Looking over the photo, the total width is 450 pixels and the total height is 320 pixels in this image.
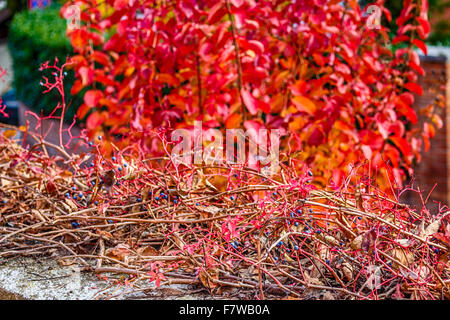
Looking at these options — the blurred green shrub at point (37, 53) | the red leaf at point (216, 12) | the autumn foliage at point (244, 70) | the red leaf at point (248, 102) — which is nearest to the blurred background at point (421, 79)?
the blurred green shrub at point (37, 53)

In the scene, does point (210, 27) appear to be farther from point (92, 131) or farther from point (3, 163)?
point (3, 163)

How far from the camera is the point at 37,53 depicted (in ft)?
22.3

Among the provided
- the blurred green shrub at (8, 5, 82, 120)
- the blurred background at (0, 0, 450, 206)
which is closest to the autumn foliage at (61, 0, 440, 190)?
the blurred background at (0, 0, 450, 206)

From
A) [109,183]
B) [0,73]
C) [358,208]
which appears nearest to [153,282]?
[109,183]

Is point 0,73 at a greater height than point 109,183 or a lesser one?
greater

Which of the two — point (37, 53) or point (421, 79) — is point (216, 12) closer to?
point (421, 79)

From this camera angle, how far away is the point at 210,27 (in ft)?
6.75

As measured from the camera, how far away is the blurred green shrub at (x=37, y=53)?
231 inches

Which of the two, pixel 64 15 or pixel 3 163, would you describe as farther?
pixel 64 15

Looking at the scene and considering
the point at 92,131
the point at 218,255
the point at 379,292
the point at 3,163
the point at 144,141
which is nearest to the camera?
the point at 379,292

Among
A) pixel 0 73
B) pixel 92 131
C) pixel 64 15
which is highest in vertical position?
pixel 64 15

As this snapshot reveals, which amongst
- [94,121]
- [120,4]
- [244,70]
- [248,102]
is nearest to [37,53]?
[94,121]

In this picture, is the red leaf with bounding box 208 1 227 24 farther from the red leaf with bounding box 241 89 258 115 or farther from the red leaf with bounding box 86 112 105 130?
the red leaf with bounding box 86 112 105 130

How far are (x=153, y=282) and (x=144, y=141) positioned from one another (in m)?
1.02
